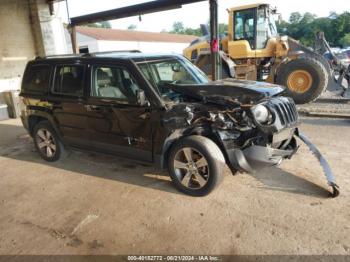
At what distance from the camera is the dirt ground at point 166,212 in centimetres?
303

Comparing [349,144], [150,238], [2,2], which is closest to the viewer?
[150,238]

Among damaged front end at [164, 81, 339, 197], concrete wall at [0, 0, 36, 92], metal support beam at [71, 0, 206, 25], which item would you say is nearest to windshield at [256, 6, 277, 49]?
metal support beam at [71, 0, 206, 25]

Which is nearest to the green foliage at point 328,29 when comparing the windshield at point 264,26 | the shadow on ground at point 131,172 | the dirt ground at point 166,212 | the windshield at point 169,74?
the windshield at point 264,26

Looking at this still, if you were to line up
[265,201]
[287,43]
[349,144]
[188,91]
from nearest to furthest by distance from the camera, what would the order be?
[265,201], [188,91], [349,144], [287,43]

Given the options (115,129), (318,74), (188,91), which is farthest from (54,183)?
(318,74)

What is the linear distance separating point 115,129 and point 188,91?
1222 mm

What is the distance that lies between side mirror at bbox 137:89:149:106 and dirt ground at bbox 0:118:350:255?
1.22 meters

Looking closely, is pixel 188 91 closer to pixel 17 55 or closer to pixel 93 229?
pixel 93 229

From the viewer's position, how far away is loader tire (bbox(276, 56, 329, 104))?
8.98 m

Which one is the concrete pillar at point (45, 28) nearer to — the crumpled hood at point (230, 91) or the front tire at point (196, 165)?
the crumpled hood at point (230, 91)

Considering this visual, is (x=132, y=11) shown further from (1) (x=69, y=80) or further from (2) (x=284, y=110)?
(2) (x=284, y=110)

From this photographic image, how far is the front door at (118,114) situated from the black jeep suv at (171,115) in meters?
0.01

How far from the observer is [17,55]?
11.5 meters

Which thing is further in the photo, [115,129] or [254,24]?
[254,24]
